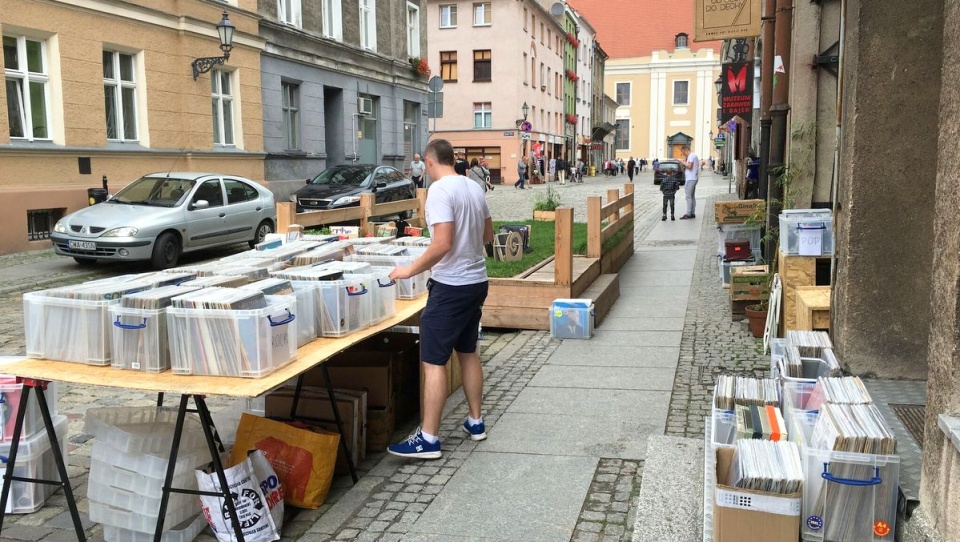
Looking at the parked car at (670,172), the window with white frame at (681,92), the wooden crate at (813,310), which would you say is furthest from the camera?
the window with white frame at (681,92)

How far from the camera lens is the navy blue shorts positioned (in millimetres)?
5184

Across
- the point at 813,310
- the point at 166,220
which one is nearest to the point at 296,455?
the point at 813,310

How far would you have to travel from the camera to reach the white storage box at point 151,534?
4.18 metres

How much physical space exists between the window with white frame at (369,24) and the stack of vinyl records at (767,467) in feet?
87.9

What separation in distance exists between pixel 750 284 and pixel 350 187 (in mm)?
11729

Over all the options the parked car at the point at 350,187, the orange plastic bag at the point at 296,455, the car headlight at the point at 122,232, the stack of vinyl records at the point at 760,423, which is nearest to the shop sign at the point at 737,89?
the parked car at the point at 350,187

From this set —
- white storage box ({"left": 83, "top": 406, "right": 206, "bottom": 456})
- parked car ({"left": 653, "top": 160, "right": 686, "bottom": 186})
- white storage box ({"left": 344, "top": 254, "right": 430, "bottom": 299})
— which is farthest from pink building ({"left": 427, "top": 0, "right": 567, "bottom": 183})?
white storage box ({"left": 83, "top": 406, "right": 206, "bottom": 456})

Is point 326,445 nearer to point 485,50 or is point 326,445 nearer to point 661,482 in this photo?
point 661,482

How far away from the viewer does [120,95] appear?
17500 millimetres

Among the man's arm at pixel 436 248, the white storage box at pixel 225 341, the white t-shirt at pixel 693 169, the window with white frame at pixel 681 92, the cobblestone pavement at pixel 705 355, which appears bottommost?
the cobblestone pavement at pixel 705 355

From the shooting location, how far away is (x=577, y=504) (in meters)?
4.46

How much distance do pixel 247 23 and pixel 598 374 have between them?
56.9 feet

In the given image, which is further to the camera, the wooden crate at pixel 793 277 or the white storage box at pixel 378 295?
the wooden crate at pixel 793 277

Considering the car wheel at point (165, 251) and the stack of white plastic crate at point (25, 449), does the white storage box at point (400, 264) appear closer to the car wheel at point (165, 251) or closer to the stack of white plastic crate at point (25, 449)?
the stack of white plastic crate at point (25, 449)
